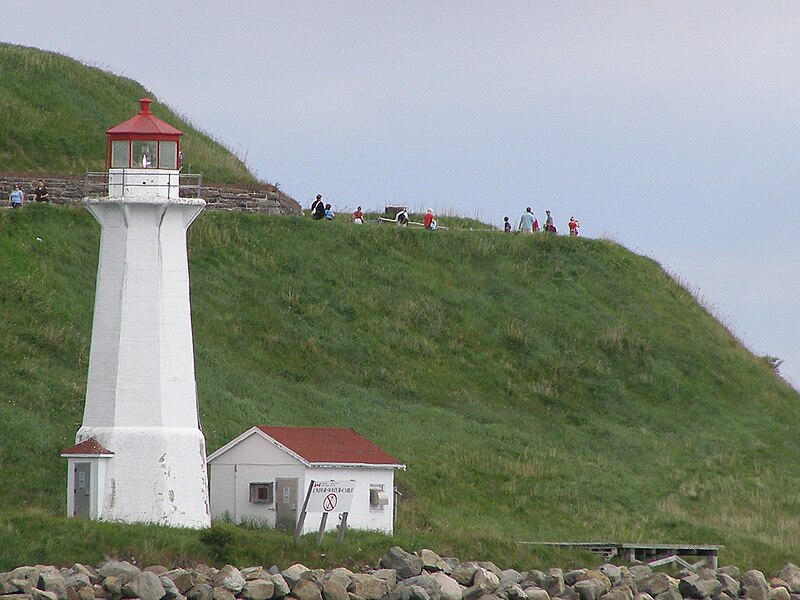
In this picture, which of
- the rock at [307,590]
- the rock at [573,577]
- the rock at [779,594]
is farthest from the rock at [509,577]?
the rock at [779,594]

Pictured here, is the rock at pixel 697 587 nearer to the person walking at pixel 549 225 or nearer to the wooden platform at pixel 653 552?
the wooden platform at pixel 653 552

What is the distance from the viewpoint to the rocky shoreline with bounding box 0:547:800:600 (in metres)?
21.3

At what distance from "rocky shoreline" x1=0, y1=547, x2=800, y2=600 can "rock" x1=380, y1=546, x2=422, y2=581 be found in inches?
0.6

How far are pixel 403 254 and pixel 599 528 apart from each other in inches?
570

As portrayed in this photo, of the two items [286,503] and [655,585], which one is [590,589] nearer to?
[655,585]

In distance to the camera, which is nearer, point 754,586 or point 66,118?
point 754,586

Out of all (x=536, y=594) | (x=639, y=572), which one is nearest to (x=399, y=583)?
(x=536, y=594)

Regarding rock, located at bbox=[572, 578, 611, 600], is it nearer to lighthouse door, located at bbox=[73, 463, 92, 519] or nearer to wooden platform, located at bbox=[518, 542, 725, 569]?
wooden platform, located at bbox=[518, 542, 725, 569]

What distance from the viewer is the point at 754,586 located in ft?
90.6

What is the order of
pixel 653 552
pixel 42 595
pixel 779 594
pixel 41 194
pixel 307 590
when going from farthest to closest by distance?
pixel 41 194, pixel 653 552, pixel 779 594, pixel 307 590, pixel 42 595

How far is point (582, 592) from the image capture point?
83.7 ft

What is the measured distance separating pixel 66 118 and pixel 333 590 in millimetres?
26467

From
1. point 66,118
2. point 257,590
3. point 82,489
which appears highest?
point 66,118

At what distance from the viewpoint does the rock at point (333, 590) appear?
22547mm
